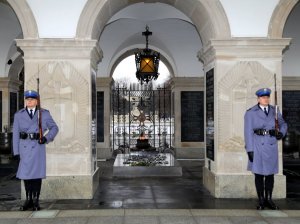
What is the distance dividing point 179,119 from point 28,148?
352 inches

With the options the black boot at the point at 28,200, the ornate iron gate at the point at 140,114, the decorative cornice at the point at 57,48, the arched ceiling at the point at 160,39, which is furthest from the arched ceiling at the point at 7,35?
the black boot at the point at 28,200

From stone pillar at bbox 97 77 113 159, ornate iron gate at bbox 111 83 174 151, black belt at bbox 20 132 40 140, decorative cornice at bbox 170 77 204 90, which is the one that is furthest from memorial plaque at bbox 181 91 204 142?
black belt at bbox 20 132 40 140

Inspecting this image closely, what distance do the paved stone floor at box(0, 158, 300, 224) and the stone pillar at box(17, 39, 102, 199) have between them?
0.35m

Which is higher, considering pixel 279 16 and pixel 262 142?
pixel 279 16

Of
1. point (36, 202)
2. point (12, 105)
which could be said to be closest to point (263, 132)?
point (36, 202)

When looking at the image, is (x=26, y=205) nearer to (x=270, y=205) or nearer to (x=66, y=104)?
(x=66, y=104)

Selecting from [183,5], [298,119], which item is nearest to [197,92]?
[298,119]

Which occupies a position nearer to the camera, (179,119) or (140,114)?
(179,119)

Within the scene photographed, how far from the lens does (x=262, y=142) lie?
6.47m

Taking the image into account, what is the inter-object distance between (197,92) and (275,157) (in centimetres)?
842

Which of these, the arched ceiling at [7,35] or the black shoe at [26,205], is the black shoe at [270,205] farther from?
the arched ceiling at [7,35]

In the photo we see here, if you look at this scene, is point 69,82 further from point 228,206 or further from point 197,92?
point 197,92

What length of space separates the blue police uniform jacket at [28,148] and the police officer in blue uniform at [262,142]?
10.0 ft

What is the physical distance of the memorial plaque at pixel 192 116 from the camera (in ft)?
48.5
